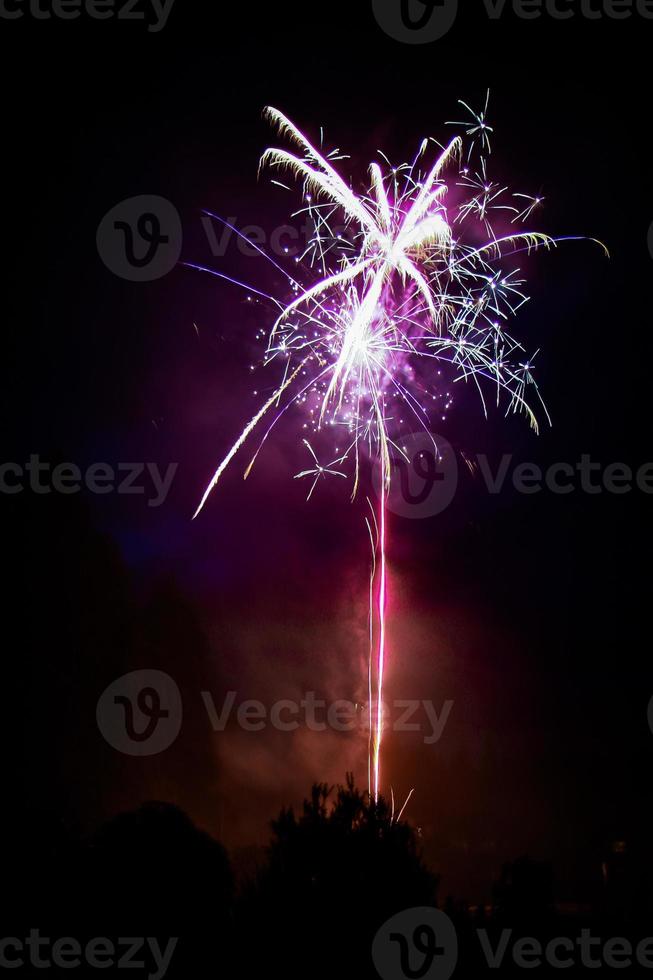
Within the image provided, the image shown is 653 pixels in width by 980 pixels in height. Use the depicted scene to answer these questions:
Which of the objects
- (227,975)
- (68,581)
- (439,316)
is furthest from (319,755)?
(227,975)

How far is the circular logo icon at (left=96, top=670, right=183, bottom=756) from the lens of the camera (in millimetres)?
17203

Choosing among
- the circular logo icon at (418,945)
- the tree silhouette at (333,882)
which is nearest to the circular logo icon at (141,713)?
the tree silhouette at (333,882)

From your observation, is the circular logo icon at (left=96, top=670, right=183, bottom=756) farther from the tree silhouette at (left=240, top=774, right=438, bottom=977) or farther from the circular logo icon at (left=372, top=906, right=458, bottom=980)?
the circular logo icon at (left=372, top=906, right=458, bottom=980)

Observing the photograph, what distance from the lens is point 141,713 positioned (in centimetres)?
1791

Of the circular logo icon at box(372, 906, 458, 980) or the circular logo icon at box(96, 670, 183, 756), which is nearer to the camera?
the circular logo icon at box(372, 906, 458, 980)

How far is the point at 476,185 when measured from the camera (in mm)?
11781

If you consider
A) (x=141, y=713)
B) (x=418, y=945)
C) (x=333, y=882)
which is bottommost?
(x=418, y=945)

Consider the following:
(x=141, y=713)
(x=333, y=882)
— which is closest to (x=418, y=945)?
(x=333, y=882)

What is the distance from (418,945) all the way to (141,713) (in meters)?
11.6

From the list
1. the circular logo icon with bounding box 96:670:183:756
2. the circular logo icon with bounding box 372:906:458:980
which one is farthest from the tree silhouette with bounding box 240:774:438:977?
the circular logo icon with bounding box 96:670:183:756

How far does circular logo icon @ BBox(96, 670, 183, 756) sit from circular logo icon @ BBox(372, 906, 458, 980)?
10.8 meters

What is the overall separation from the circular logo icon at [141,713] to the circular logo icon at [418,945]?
35.6 ft

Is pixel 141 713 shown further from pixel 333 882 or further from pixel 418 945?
pixel 418 945

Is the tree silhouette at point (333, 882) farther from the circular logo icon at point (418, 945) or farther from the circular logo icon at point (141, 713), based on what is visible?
the circular logo icon at point (141, 713)
